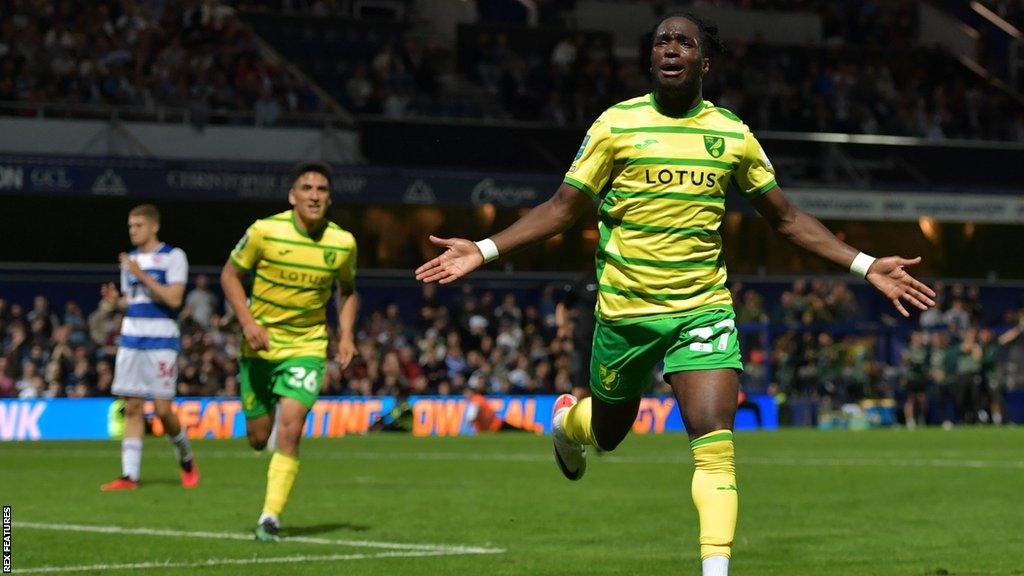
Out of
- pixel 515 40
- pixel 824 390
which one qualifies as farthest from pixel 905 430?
pixel 515 40

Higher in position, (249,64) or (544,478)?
(249,64)

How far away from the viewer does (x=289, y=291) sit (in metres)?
12.3

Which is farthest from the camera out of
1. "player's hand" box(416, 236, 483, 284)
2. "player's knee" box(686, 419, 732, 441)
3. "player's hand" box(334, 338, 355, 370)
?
"player's hand" box(334, 338, 355, 370)

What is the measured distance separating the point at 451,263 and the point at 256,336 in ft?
15.9

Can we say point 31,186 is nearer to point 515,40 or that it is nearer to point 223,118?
point 223,118

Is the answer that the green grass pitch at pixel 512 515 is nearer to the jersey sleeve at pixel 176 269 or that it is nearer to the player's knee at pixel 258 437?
the player's knee at pixel 258 437

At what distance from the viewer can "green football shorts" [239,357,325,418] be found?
11883 millimetres

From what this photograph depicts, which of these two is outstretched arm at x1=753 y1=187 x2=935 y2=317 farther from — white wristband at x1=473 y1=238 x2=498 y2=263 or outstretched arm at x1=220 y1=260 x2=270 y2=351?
outstretched arm at x1=220 y1=260 x2=270 y2=351

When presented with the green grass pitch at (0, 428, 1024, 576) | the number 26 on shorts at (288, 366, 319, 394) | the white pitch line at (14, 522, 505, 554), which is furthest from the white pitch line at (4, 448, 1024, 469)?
the white pitch line at (14, 522, 505, 554)

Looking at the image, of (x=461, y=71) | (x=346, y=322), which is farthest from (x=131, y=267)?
(x=461, y=71)

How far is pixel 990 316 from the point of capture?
40.7 meters

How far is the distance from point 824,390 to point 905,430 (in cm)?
386

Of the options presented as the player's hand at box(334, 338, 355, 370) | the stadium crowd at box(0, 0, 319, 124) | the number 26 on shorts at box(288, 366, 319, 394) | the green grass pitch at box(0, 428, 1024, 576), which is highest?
the stadium crowd at box(0, 0, 319, 124)

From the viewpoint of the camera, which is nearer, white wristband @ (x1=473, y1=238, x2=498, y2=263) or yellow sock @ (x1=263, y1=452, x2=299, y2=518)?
white wristband @ (x1=473, y1=238, x2=498, y2=263)
